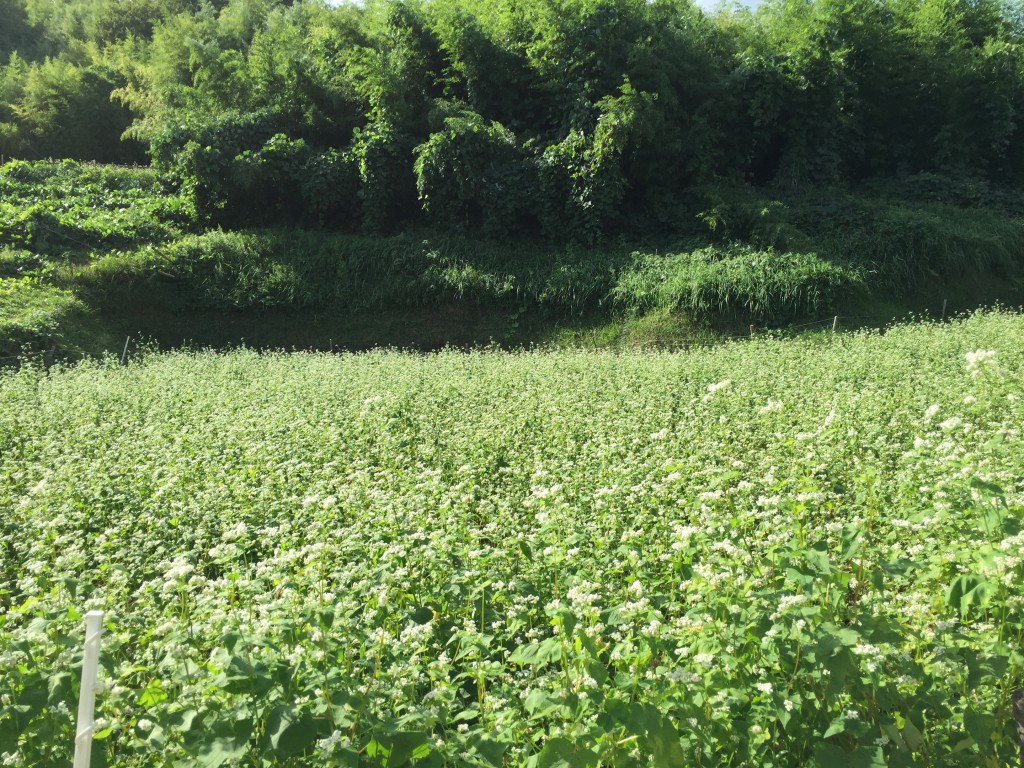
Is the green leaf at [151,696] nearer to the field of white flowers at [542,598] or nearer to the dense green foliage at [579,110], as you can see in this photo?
the field of white flowers at [542,598]

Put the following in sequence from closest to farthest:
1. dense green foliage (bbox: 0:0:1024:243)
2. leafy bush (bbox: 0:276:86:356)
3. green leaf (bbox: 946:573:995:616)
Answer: green leaf (bbox: 946:573:995:616), leafy bush (bbox: 0:276:86:356), dense green foliage (bbox: 0:0:1024:243)

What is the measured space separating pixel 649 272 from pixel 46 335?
462 inches

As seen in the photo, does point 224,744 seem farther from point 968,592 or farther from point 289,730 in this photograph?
point 968,592

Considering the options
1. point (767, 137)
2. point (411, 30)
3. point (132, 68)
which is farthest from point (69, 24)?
point (767, 137)

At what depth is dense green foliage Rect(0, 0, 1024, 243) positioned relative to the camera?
17500 millimetres

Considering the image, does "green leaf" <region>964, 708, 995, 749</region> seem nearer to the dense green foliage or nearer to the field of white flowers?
the field of white flowers

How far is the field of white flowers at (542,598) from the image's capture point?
1.78 meters

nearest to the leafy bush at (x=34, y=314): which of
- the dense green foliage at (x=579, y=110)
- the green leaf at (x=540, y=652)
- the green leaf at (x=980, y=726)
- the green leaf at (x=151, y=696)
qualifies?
the dense green foliage at (x=579, y=110)

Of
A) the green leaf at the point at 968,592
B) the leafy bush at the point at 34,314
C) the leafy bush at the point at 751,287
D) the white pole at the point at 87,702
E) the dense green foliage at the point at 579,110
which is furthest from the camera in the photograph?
the dense green foliage at the point at 579,110

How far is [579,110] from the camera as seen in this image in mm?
17469

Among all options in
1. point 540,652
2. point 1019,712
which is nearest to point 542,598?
point 540,652

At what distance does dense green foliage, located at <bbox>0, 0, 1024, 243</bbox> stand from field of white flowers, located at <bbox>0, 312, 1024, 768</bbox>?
41.7 feet

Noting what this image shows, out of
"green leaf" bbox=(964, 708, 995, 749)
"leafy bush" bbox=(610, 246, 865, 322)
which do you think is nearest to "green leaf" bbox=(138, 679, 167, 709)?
"green leaf" bbox=(964, 708, 995, 749)

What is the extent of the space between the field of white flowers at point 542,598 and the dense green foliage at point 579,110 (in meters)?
12.7
